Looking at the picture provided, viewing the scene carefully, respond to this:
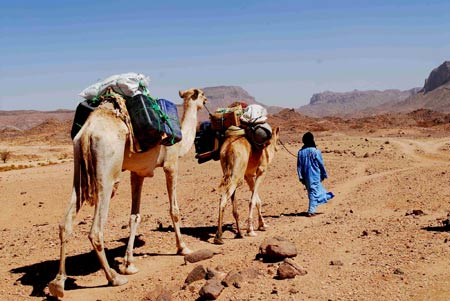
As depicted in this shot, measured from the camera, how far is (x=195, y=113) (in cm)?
1013

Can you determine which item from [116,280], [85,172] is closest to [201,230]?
[116,280]

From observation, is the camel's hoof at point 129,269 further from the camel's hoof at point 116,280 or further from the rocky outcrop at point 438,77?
the rocky outcrop at point 438,77

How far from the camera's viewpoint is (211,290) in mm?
6520

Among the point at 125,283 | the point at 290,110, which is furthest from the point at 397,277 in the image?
the point at 290,110

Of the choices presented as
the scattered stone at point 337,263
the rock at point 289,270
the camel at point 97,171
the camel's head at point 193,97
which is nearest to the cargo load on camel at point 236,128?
the camel's head at point 193,97

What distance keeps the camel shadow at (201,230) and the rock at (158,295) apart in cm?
337

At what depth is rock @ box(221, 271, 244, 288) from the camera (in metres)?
6.80

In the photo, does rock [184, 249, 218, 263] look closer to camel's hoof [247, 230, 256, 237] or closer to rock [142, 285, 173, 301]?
rock [142, 285, 173, 301]

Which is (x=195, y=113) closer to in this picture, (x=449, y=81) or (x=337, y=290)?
(x=337, y=290)

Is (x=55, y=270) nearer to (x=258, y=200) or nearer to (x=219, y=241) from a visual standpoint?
(x=219, y=241)

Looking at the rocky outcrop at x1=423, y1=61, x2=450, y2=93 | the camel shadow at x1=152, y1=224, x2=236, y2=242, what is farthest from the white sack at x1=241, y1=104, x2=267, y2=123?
the rocky outcrop at x1=423, y1=61, x2=450, y2=93

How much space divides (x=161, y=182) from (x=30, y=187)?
16.9 ft

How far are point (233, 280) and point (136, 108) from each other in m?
3.06

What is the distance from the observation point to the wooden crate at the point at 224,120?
421 inches
